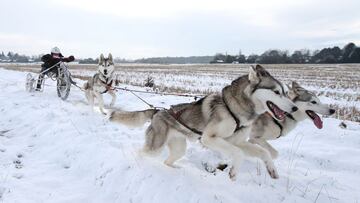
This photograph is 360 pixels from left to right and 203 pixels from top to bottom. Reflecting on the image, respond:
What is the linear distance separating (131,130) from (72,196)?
3.10 meters

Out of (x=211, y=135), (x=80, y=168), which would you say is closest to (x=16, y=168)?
(x=80, y=168)

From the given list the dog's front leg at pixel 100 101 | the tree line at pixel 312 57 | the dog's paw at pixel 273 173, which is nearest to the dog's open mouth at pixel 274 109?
the dog's paw at pixel 273 173

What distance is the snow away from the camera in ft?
13.8

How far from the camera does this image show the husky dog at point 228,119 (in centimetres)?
442

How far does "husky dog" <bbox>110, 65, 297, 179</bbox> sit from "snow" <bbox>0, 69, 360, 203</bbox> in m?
0.31

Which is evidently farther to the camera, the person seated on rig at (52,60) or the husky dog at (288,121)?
the person seated on rig at (52,60)

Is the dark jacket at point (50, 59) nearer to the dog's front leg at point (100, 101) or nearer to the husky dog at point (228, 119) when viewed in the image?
the dog's front leg at point (100, 101)

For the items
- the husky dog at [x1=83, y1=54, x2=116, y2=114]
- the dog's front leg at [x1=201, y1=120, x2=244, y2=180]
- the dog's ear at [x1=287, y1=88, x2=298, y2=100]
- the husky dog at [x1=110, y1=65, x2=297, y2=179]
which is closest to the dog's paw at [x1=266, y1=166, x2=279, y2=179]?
the husky dog at [x1=110, y1=65, x2=297, y2=179]

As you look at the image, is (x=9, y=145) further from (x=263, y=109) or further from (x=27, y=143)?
(x=263, y=109)

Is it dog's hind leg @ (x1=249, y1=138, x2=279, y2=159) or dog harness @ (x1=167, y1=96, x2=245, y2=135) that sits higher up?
dog harness @ (x1=167, y1=96, x2=245, y2=135)

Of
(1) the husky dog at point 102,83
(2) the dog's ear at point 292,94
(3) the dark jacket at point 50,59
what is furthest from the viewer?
(3) the dark jacket at point 50,59

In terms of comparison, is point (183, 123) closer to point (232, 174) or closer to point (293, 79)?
point (232, 174)

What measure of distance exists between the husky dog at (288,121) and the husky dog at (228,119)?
0.78 meters

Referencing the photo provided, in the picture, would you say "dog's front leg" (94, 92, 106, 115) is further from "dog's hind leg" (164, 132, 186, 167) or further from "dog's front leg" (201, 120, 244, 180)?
"dog's front leg" (201, 120, 244, 180)
